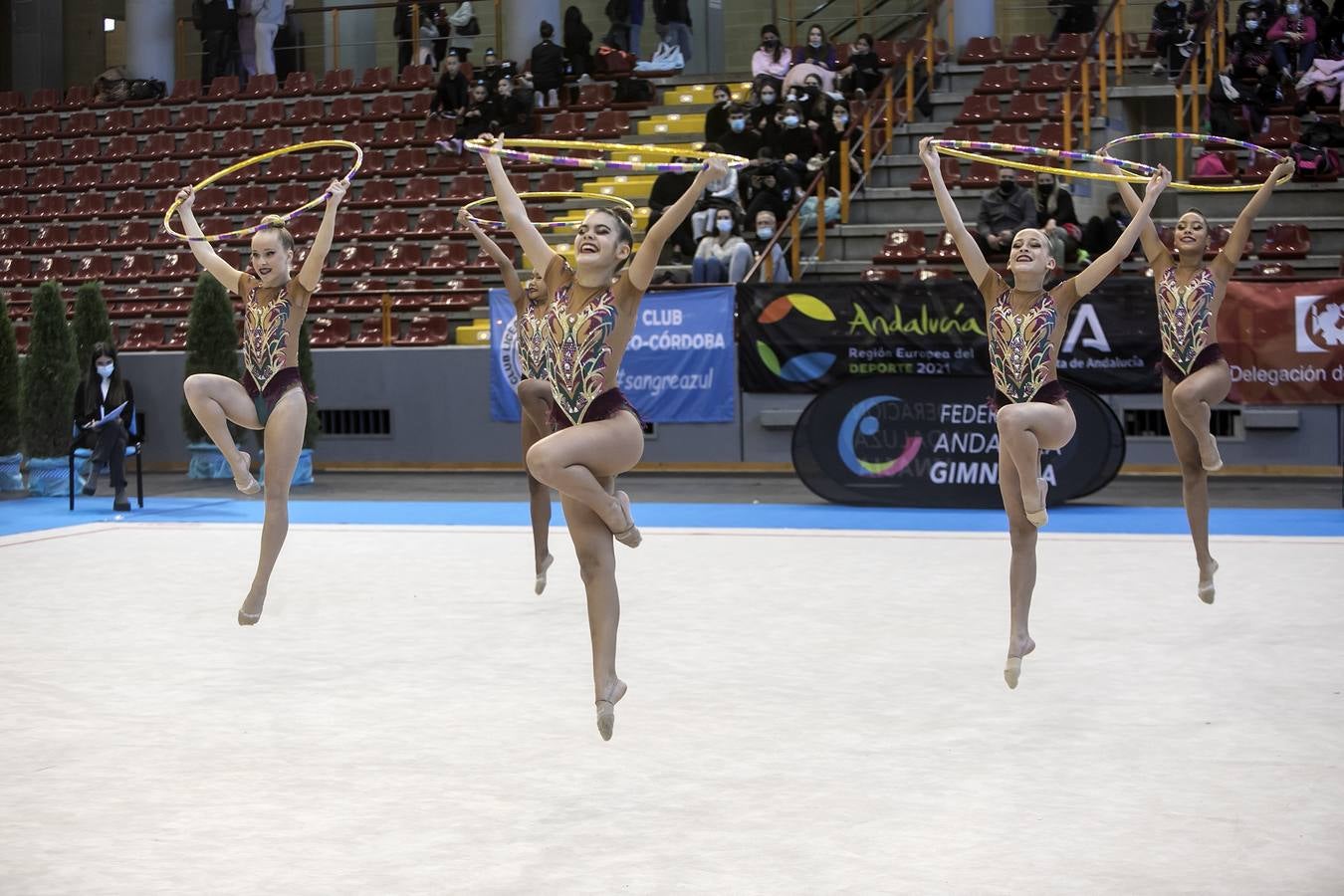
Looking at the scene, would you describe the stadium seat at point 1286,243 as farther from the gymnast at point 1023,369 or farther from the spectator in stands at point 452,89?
the spectator in stands at point 452,89

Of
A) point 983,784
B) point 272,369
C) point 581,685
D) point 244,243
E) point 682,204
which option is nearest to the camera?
point 983,784

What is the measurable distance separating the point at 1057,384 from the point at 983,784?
7.69ft

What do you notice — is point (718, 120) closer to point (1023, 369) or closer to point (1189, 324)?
point (1189, 324)

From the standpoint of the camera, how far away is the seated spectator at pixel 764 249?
1625cm

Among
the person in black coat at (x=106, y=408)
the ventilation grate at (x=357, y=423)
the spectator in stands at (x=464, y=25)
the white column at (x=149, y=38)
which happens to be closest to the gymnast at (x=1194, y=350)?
the person in black coat at (x=106, y=408)

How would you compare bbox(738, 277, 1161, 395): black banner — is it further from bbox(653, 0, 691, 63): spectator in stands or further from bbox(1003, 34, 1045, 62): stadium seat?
bbox(653, 0, 691, 63): spectator in stands

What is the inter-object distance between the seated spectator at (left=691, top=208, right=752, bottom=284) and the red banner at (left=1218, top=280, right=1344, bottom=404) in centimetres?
486

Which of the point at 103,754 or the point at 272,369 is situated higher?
the point at 272,369

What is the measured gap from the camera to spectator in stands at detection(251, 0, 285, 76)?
2502 centimetres

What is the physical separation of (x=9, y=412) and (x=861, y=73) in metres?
10.8

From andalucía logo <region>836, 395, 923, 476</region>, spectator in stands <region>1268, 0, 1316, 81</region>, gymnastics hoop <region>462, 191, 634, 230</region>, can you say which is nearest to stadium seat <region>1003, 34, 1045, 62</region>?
spectator in stands <region>1268, 0, 1316, 81</region>

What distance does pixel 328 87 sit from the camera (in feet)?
78.1

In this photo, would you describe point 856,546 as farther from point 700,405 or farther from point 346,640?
point 700,405

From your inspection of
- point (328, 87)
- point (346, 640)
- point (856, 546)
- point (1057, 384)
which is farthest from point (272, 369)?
point (328, 87)
